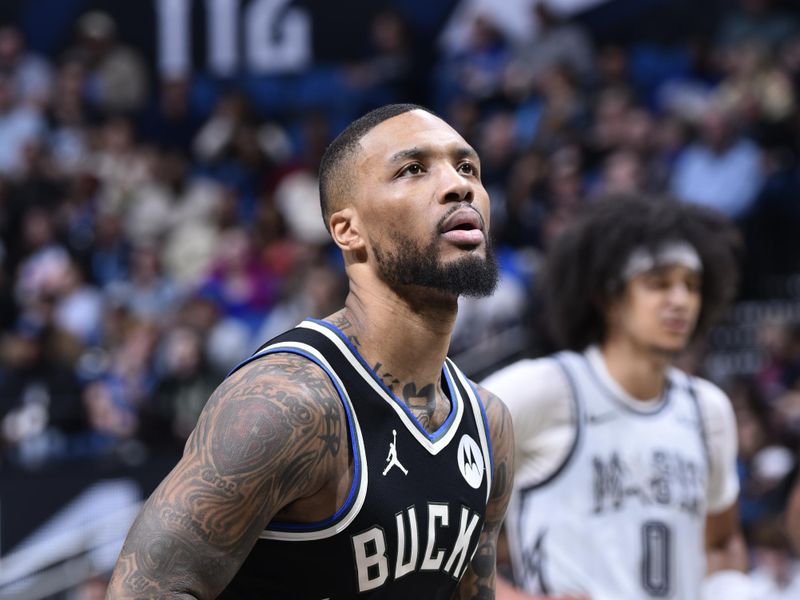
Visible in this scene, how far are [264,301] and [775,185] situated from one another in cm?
440

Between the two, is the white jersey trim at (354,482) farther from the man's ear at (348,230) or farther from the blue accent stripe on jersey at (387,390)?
the man's ear at (348,230)

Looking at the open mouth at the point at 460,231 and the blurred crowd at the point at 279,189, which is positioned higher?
the open mouth at the point at 460,231

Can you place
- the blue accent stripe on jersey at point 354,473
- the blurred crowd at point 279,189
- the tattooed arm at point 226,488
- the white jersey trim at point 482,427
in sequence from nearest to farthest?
the tattooed arm at point 226,488
the blue accent stripe on jersey at point 354,473
the white jersey trim at point 482,427
the blurred crowd at point 279,189

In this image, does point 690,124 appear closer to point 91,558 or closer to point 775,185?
point 775,185

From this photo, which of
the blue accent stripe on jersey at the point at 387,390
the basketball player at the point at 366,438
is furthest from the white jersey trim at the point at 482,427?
the blue accent stripe on jersey at the point at 387,390

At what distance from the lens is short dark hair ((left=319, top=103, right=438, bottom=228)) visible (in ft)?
11.3

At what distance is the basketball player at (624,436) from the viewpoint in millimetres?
5074

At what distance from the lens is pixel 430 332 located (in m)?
3.39

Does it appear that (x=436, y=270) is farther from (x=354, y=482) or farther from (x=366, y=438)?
(x=354, y=482)

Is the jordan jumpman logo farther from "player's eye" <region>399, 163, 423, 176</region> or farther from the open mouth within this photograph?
"player's eye" <region>399, 163, 423, 176</region>

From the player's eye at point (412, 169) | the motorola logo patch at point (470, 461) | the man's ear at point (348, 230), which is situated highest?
the player's eye at point (412, 169)

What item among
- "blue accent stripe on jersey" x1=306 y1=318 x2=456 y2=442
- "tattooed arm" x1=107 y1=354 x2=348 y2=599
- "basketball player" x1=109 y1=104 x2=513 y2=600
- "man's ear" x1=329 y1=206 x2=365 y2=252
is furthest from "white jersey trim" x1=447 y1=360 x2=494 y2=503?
"tattooed arm" x1=107 y1=354 x2=348 y2=599

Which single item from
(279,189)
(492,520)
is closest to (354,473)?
(492,520)

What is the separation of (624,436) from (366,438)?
233cm
